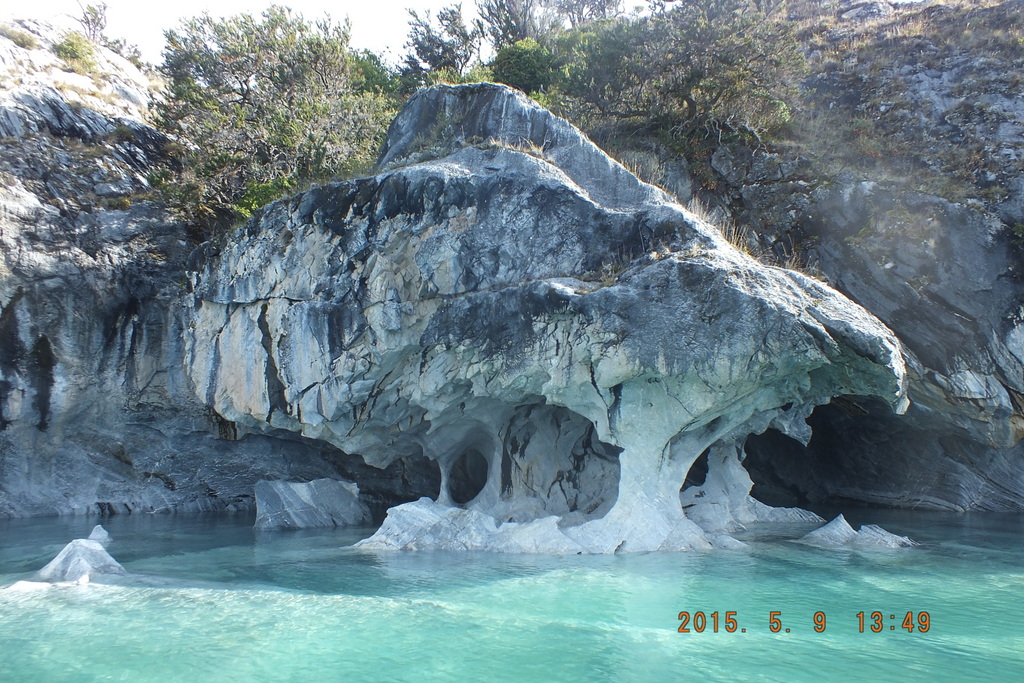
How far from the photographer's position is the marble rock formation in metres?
17.8

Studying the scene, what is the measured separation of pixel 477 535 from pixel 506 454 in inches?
128

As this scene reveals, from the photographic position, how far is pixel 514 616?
8.69 metres

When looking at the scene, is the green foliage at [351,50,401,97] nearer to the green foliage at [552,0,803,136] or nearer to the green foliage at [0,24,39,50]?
the green foliage at [552,0,803,136]

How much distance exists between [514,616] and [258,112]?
20034 mm

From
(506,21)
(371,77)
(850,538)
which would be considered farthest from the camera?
(506,21)

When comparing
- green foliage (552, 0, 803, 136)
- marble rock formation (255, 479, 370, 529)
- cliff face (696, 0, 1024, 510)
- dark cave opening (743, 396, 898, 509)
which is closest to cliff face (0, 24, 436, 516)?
marble rock formation (255, 479, 370, 529)

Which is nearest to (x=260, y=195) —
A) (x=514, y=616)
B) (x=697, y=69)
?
(x=697, y=69)

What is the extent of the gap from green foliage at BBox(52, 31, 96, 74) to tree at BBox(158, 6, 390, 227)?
3.62 meters

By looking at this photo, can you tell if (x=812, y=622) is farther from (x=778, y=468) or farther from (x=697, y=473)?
(x=778, y=468)

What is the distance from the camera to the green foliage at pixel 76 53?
1040 inches

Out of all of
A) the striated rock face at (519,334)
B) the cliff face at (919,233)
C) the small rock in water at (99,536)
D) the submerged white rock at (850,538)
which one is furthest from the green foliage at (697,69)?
the small rock in water at (99,536)

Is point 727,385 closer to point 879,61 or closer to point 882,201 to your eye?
point 882,201

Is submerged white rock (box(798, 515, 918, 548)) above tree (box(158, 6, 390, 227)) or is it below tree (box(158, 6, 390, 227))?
below

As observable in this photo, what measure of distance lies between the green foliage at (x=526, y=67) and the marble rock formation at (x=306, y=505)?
56.7ft
